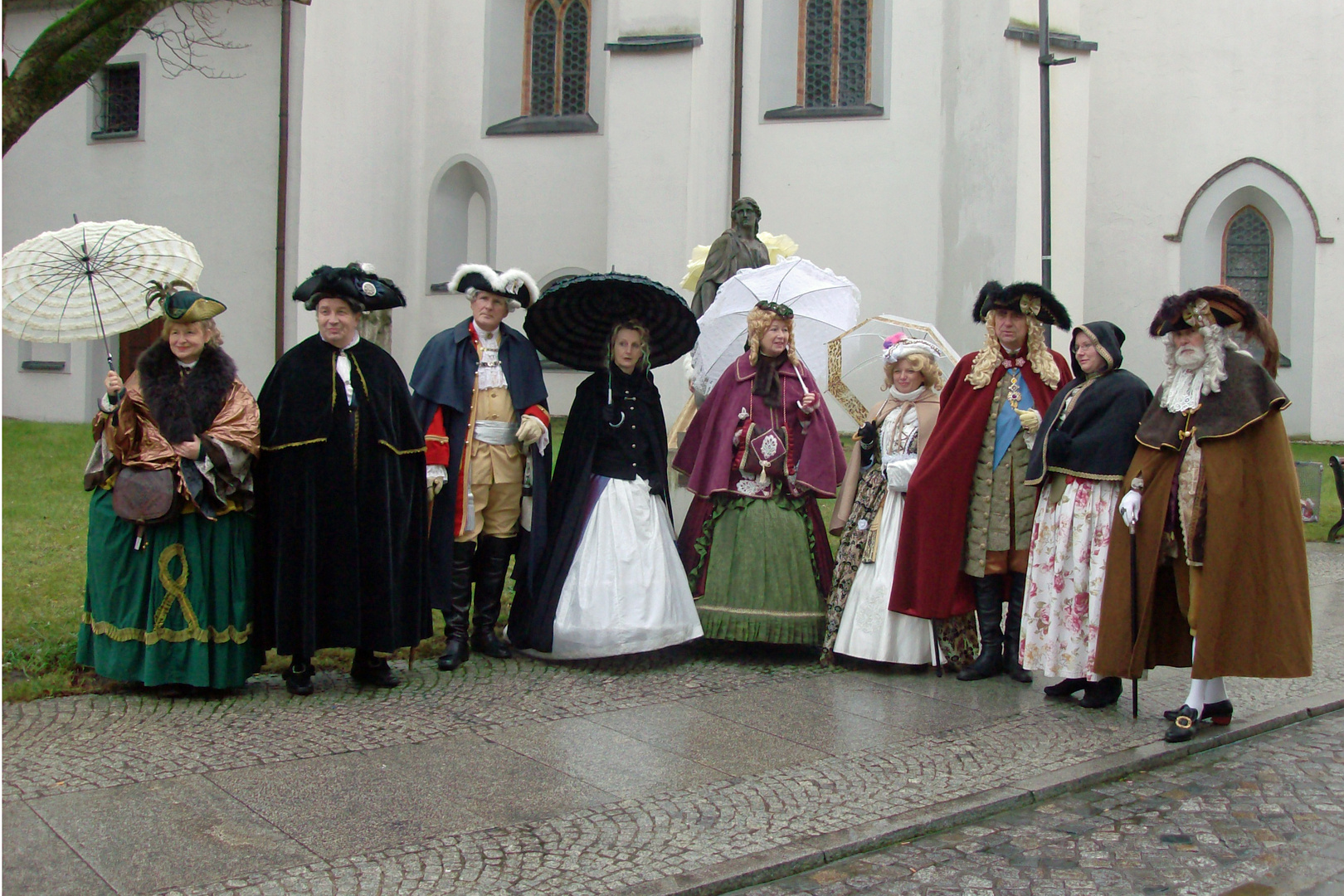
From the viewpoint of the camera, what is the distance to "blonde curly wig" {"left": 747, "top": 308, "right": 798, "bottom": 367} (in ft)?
21.0

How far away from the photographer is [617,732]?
4973 millimetres

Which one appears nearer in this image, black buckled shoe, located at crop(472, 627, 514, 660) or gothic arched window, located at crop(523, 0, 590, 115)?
black buckled shoe, located at crop(472, 627, 514, 660)

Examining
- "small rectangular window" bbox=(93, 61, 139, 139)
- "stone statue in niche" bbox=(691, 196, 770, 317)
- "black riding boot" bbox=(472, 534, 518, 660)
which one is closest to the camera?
"black riding boot" bbox=(472, 534, 518, 660)

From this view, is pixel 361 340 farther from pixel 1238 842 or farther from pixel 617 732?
pixel 1238 842

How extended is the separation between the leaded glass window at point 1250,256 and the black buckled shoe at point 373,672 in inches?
604

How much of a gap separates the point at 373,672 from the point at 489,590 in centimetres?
85

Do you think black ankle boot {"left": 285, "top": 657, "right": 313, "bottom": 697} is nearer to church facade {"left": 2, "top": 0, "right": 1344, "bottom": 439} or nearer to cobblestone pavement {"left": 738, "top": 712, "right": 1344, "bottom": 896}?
cobblestone pavement {"left": 738, "top": 712, "right": 1344, "bottom": 896}

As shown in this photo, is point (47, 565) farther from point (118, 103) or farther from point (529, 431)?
point (118, 103)

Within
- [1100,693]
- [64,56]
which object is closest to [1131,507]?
[1100,693]

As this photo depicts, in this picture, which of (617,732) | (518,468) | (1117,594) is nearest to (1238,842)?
(1117,594)

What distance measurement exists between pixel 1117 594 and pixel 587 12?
561 inches

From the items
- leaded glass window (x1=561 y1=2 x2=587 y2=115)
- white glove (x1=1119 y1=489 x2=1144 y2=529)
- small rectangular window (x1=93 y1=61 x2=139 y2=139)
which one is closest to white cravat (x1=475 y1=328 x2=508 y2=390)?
white glove (x1=1119 y1=489 x2=1144 y2=529)

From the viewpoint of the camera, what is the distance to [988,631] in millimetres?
6137

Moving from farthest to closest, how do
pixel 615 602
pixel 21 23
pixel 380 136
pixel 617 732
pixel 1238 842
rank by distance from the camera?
pixel 21 23, pixel 380 136, pixel 615 602, pixel 617 732, pixel 1238 842
